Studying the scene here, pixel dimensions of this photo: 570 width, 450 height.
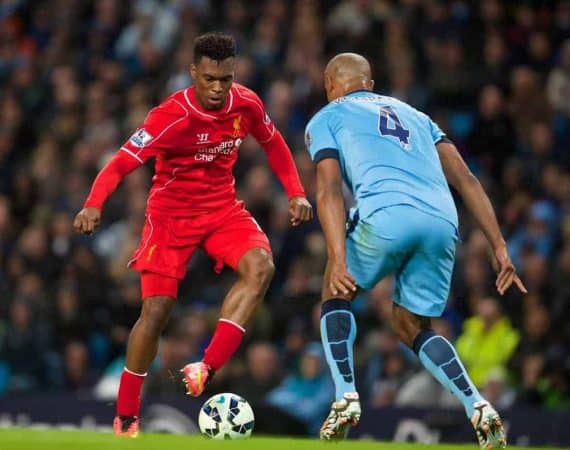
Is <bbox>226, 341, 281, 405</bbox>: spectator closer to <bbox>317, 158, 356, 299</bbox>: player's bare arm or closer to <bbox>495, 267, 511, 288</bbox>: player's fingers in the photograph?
<bbox>317, 158, 356, 299</bbox>: player's bare arm

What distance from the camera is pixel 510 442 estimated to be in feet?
37.5

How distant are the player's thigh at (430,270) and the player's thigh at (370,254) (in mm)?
102

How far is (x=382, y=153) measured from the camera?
26.7 ft

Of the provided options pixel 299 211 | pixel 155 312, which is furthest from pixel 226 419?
pixel 299 211

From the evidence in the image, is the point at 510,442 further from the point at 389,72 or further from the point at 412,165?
the point at 389,72

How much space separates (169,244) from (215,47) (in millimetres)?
1297

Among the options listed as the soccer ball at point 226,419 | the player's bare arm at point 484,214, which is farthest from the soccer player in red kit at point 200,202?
the player's bare arm at point 484,214

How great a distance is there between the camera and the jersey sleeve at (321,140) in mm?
8203

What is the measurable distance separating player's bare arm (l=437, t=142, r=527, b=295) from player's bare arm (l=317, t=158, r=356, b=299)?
69cm

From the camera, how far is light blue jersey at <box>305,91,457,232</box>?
8.08 m

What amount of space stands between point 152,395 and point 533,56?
17.4ft

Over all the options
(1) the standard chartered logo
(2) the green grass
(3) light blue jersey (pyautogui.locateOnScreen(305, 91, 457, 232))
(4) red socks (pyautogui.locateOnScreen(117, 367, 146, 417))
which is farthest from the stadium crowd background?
(3) light blue jersey (pyautogui.locateOnScreen(305, 91, 457, 232))

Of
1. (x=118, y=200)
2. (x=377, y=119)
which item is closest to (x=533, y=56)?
(x=118, y=200)

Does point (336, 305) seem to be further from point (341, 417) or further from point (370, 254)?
point (341, 417)
